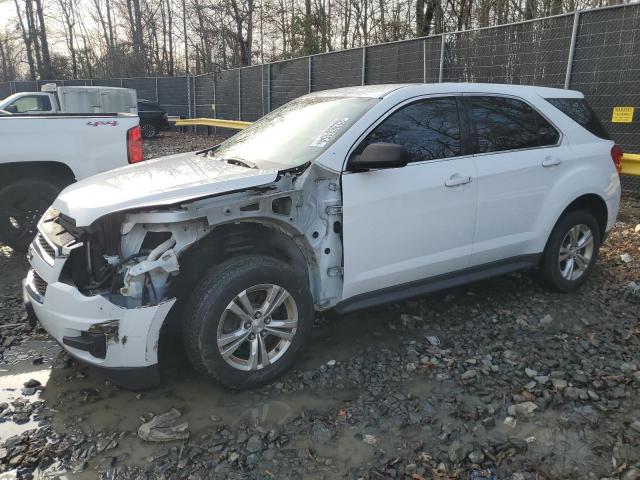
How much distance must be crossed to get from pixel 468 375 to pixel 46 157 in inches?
178

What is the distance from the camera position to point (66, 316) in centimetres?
280

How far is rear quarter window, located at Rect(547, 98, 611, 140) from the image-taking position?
4395 mm

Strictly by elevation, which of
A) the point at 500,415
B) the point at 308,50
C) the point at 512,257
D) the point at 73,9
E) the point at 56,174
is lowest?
the point at 500,415

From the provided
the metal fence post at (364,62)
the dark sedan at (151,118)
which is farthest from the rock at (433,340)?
the dark sedan at (151,118)

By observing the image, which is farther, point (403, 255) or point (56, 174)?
point (56, 174)

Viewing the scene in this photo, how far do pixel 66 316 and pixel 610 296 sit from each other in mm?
4408

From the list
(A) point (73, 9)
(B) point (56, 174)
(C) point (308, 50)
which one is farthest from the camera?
(A) point (73, 9)

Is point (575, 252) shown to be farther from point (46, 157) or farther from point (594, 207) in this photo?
point (46, 157)

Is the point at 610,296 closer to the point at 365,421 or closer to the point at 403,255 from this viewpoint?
the point at 403,255

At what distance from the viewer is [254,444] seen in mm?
2652

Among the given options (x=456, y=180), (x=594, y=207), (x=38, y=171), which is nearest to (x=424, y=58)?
(x=594, y=207)

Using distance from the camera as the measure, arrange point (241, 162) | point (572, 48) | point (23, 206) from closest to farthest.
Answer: point (241, 162), point (23, 206), point (572, 48)

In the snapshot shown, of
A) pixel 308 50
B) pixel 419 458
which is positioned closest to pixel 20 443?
pixel 419 458

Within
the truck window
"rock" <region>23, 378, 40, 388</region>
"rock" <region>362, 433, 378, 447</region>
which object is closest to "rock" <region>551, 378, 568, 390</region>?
"rock" <region>362, 433, 378, 447</region>
